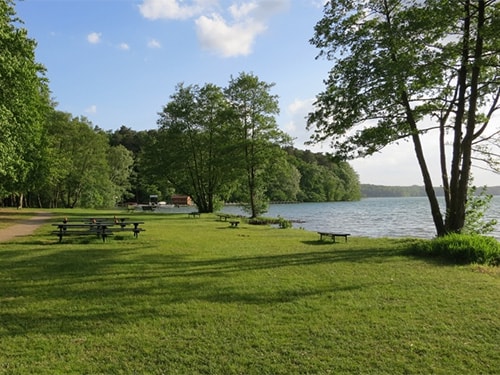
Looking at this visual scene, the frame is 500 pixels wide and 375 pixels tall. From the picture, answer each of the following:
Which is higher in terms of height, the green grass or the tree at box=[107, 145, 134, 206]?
the tree at box=[107, 145, 134, 206]

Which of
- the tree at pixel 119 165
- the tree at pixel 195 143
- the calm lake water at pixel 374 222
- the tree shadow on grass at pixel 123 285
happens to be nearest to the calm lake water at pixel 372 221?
the calm lake water at pixel 374 222

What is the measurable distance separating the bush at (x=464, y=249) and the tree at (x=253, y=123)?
22122 millimetres

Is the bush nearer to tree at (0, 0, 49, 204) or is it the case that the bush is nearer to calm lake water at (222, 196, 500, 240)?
calm lake water at (222, 196, 500, 240)

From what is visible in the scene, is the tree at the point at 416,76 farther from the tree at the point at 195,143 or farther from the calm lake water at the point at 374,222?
the tree at the point at 195,143

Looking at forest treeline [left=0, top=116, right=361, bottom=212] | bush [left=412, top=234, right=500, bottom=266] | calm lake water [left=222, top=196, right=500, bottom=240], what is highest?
forest treeline [left=0, top=116, right=361, bottom=212]

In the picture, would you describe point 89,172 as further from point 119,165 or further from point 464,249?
point 464,249

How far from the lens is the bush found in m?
10.2

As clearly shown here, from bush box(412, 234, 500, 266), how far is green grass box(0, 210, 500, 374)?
33.0 inches

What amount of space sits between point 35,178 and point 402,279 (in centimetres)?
2515

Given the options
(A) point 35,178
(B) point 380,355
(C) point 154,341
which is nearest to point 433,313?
(B) point 380,355

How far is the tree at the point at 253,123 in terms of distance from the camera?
3294cm

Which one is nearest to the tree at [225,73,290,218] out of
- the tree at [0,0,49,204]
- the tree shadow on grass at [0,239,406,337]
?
the tree at [0,0,49,204]

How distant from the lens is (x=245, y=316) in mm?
5848

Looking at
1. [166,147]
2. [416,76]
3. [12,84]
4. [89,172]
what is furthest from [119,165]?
[416,76]
